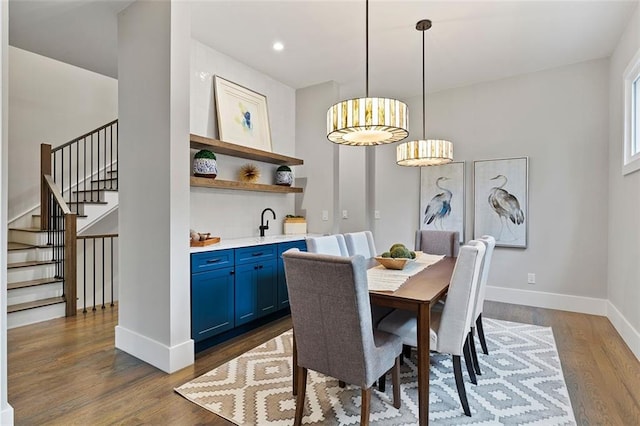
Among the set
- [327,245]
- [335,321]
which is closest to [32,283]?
[327,245]

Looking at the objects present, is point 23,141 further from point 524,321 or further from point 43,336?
point 524,321

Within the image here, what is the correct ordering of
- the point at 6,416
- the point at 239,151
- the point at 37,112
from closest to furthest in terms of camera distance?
the point at 6,416 → the point at 239,151 → the point at 37,112

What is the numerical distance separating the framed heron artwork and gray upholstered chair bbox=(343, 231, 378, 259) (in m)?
1.76

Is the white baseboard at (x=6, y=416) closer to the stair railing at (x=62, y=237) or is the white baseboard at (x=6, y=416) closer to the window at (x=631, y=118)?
the stair railing at (x=62, y=237)

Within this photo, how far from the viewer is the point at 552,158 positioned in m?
4.02

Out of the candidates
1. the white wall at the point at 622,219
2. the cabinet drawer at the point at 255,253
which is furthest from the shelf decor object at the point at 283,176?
the white wall at the point at 622,219

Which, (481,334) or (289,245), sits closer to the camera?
(481,334)

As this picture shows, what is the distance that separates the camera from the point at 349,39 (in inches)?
131

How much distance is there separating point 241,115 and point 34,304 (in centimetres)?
291

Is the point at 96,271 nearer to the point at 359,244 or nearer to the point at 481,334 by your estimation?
the point at 359,244

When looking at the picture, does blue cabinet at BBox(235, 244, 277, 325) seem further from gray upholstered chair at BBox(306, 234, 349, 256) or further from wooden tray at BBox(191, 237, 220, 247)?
gray upholstered chair at BBox(306, 234, 349, 256)

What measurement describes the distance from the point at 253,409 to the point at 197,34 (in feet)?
10.6

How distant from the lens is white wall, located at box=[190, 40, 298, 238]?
348 centimetres

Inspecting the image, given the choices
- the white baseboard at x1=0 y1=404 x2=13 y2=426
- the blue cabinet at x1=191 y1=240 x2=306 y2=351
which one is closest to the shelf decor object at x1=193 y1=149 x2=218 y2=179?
the blue cabinet at x1=191 y1=240 x2=306 y2=351
